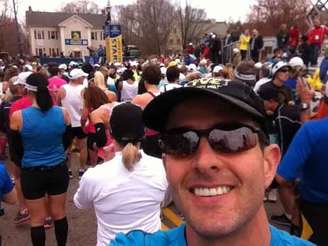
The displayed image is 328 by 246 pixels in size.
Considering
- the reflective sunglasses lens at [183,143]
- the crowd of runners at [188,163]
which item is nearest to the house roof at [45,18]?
the crowd of runners at [188,163]

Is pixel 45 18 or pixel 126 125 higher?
pixel 45 18

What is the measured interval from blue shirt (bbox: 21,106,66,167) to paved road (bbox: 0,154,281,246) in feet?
4.64

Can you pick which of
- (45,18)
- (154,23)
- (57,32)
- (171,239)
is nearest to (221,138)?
(171,239)

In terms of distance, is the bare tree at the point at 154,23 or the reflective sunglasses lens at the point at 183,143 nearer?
the reflective sunglasses lens at the point at 183,143

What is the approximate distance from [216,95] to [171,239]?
1.80 ft

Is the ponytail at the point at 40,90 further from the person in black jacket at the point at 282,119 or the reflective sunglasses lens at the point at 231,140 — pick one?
the reflective sunglasses lens at the point at 231,140

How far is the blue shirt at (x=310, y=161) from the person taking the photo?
10.2 ft

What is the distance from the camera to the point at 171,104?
153 centimetres

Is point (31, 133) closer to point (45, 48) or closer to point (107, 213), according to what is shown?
point (107, 213)

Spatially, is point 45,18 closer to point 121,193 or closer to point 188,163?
point 121,193

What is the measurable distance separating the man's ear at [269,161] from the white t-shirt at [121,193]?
1.44 m

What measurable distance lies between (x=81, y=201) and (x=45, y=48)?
103 meters

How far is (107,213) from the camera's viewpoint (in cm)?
295

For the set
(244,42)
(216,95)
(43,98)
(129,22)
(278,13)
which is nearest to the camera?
(216,95)
